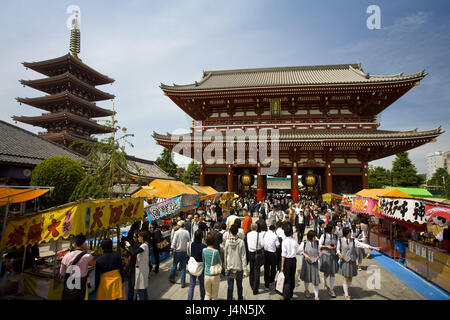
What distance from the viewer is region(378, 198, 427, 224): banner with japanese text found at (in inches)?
273

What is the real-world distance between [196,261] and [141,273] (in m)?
1.21

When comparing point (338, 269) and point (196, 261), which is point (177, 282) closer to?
point (196, 261)

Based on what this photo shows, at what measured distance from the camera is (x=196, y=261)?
5.07 m

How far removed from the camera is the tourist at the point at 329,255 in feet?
19.4

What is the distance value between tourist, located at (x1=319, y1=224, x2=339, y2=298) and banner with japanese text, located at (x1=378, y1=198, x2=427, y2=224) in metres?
3.13

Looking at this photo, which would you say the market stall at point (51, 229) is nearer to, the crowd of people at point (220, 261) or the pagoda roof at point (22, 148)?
the crowd of people at point (220, 261)

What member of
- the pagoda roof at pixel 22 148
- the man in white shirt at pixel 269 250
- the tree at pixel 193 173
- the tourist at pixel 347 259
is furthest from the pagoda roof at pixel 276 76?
the tree at pixel 193 173

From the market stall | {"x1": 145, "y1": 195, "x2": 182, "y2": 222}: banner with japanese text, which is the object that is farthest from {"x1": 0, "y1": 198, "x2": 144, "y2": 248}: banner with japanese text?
{"x1": 145, "y1": 195, "x2": 182, "y2": 222}: banner with japanese text

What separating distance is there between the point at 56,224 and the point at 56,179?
7.25 m

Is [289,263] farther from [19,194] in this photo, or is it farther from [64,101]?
[64,101]

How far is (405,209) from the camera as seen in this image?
7.47 metres

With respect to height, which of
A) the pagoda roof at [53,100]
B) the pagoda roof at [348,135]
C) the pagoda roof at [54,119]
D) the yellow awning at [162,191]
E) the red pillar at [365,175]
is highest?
the pagoda roof at [53,100]

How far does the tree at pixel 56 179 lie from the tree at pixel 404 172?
154ft
